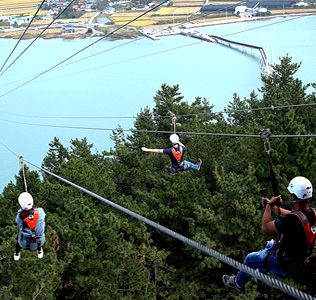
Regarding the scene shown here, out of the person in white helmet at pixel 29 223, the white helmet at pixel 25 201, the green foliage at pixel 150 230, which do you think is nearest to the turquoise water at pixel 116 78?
the green foliage at pixel 150 230

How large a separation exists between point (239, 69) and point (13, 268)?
111ft

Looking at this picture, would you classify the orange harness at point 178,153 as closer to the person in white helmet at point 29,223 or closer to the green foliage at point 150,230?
the person in white helmet at point 29,223

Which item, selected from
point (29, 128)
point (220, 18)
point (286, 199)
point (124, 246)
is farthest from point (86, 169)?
point (220, 18)

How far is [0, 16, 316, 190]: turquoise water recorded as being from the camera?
108 feet

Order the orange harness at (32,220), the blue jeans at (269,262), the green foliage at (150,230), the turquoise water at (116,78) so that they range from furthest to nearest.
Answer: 1. the turquoise water at (116,78)
2. the green foliage at (150,230)
3. the orange harness at (32,220)
4. the blue jeans at (269,262)

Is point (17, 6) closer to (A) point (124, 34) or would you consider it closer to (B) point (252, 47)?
(A) point (124, 34)

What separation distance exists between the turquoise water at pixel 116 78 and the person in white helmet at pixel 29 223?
24.0m

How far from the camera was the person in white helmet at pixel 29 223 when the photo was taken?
502 centimetres

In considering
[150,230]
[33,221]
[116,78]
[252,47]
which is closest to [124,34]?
[116,78]

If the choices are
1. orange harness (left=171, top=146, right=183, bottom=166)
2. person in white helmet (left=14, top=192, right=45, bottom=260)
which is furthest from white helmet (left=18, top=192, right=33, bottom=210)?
orange harness (left=171, top=146, right=183, bottom=166)

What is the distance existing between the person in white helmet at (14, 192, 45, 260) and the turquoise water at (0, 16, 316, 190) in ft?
78.8

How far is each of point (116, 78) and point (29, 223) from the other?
36.1 m

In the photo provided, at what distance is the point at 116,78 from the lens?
133ft

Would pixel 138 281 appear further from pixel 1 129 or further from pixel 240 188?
pixel 1 129
